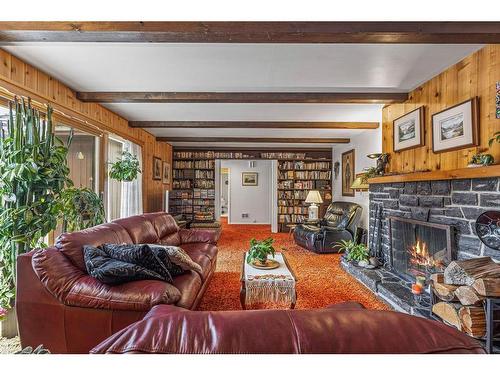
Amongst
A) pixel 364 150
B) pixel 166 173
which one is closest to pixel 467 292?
pixel 364 150

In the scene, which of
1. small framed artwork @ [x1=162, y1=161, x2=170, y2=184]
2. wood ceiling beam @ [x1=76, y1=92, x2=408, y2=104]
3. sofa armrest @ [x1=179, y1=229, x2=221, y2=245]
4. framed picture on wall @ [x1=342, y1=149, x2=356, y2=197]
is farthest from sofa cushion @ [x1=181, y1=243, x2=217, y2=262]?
framed picture on wall @ [x1=342, y1=149, x2=356, y2=197]

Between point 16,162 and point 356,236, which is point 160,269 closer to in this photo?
point 16,162

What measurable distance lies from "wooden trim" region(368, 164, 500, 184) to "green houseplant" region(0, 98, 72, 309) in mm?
3357

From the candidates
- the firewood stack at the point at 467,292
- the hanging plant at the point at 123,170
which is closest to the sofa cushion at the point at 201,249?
the hanging plant at the point at 123,170

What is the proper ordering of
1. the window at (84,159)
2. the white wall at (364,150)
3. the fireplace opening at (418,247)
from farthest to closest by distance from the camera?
the white wall at (364,150) → the window at (84,159) → the fireplace opening at (418,247)

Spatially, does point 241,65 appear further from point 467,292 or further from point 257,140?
point 257,140

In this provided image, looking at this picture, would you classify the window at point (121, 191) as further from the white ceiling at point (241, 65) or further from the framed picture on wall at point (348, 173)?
the framed picture on wall at point (348, 173)

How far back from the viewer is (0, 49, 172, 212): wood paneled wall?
2200 mm

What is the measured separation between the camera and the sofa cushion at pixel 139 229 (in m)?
2.61

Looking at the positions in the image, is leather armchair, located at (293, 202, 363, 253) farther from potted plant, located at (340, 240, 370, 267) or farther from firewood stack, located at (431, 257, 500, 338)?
firewood stack, located at (431, 257, 500, 338)

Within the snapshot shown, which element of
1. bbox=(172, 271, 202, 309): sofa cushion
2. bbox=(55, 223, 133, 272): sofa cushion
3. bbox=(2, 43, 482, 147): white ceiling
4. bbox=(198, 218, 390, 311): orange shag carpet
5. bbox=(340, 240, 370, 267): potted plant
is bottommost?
bbox=(198, 218, 390, 311): orange shag carpet

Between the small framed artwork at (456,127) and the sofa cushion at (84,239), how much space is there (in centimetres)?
317

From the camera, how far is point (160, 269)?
186 cm

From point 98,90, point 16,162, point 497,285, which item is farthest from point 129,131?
point 497,285
